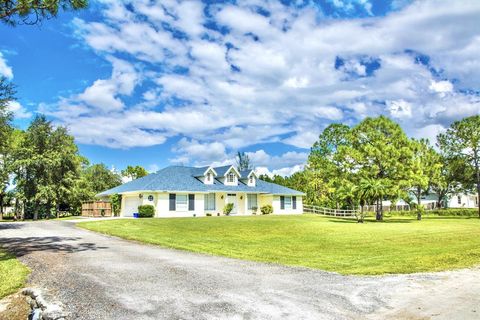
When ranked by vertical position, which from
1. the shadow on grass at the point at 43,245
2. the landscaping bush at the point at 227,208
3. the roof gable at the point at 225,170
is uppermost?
the roof gable at the point at 225,170

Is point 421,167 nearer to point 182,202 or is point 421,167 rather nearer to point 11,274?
point 182,202

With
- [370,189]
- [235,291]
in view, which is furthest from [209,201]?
[235,291]

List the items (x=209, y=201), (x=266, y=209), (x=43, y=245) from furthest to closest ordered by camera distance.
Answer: (x=266, y=209)
(x=209, y=201)
(x=43, y=245)

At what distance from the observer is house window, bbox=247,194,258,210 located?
48.2 m

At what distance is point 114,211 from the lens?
148ft

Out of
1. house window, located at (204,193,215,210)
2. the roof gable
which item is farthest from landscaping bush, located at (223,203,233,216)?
the roof gable

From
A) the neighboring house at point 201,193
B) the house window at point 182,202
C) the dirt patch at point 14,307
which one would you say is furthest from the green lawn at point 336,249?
the house window at point 182,202

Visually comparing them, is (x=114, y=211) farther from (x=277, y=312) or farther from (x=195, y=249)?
(x=277, y=312)

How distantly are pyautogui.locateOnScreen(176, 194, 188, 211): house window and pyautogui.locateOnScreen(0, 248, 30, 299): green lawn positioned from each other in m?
27.5

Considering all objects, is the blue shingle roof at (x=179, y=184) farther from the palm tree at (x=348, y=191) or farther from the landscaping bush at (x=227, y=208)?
the palm tree at (x=348, y=191)

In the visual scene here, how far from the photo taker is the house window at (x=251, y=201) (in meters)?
48.2

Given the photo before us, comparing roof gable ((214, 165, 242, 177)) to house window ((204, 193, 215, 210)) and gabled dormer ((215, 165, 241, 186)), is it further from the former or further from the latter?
house window ((204, 193, 215, 210))

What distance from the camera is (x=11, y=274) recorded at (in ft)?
35.8

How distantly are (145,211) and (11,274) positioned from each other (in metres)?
27.7
